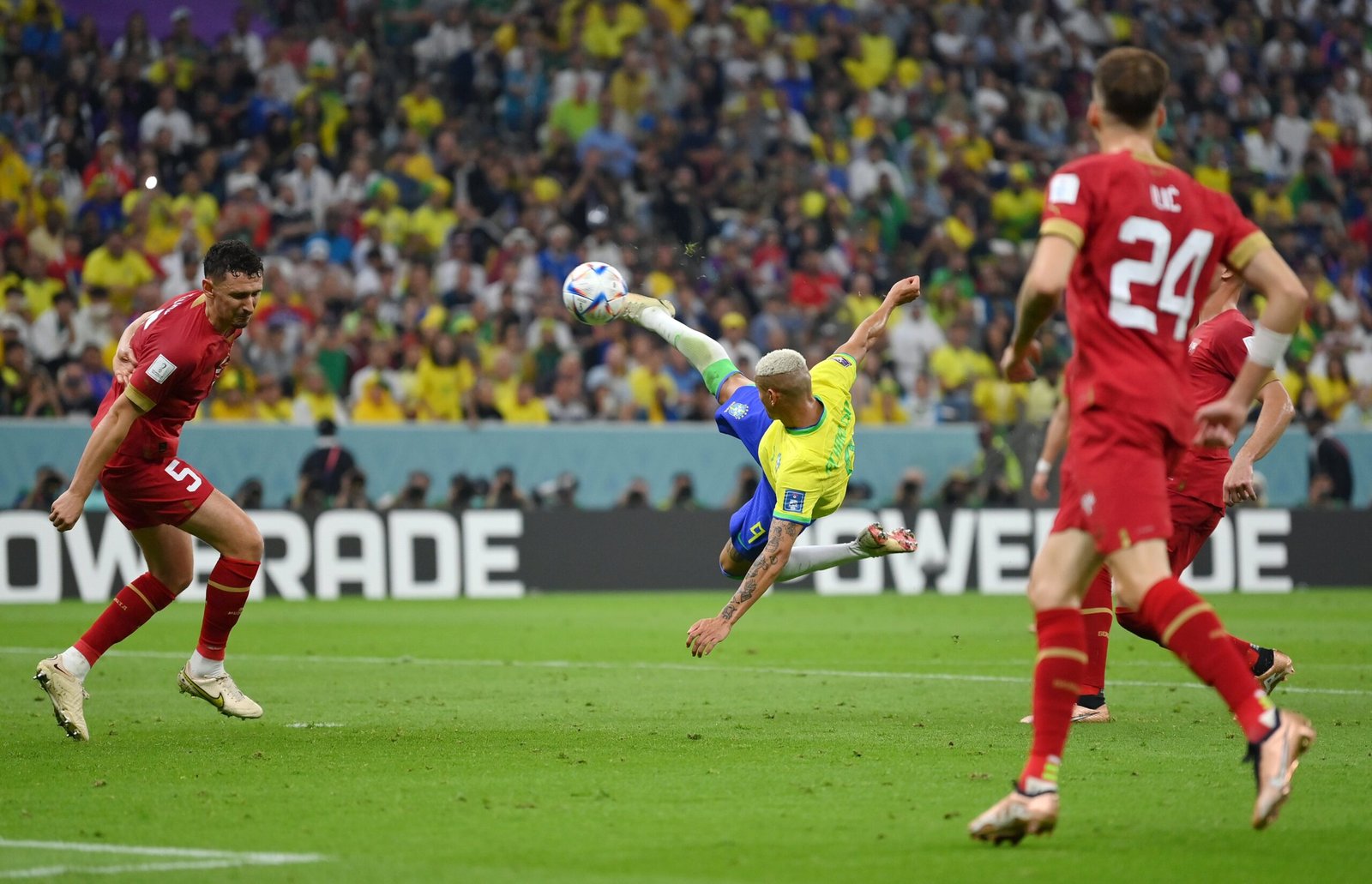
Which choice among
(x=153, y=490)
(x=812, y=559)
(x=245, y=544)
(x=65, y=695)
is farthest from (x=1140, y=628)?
(x=65, y=695)

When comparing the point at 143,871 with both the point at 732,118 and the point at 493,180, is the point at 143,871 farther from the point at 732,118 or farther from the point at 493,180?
the point at 732,118

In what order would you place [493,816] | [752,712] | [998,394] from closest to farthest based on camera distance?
[493,816] < [752,712] < [998,394]

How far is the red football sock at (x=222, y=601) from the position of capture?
352 inches

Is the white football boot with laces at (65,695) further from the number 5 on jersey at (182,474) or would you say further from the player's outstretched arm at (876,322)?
the player's outstretched arm at (876,322)

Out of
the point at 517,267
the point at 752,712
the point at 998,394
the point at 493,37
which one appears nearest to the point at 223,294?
the point at 752,712

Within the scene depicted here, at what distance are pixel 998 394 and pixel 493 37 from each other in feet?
28.0

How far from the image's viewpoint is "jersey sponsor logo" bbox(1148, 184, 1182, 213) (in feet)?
18.3

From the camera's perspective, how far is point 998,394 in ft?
72.7

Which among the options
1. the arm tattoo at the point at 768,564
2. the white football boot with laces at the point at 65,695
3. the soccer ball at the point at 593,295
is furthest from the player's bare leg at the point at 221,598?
the soccer ball at the point at 593,295

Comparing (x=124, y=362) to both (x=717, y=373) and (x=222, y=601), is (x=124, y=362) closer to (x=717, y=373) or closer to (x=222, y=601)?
(x=222, y=601)

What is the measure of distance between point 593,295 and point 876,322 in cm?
215

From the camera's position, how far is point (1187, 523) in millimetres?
9125

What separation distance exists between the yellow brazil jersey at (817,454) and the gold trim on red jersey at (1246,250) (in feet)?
13.2

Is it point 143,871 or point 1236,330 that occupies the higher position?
point 1236,330
